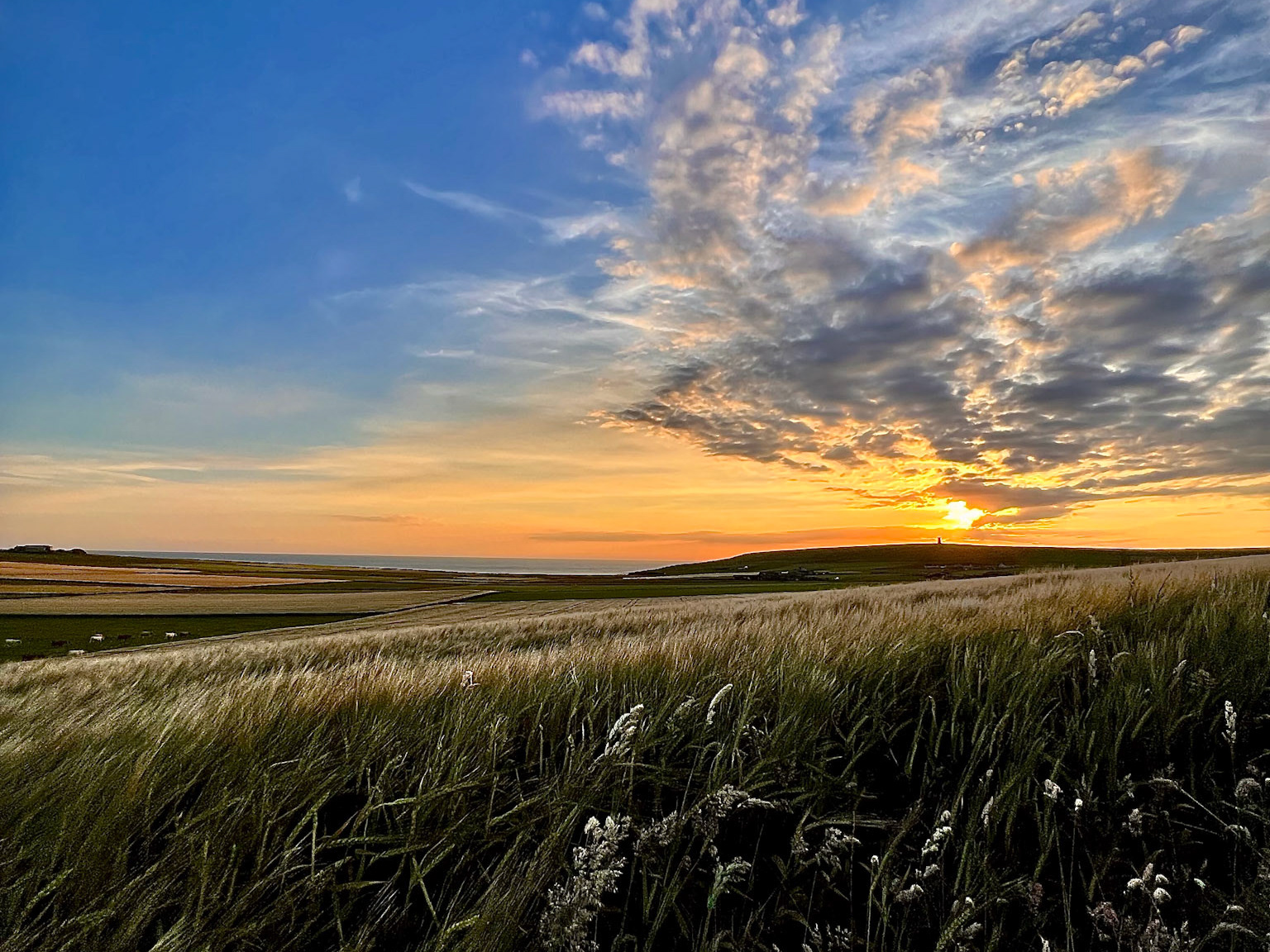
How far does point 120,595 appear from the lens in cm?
9638

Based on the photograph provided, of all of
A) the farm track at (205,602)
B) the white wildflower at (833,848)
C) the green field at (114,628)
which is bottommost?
the green field at (114,628)

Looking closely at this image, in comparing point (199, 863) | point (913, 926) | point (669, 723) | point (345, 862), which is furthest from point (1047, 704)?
point (199, 863)

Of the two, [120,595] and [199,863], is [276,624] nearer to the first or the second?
[120,595]

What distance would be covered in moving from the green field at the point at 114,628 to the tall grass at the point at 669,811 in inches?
2005

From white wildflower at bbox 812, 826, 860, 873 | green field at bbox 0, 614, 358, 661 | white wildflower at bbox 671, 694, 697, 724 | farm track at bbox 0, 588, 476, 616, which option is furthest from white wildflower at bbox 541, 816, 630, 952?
farm track at bbox 0, 588, 476, 616

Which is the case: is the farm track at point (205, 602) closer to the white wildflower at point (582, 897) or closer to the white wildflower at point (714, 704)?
the white wildflower at point (714, 704)

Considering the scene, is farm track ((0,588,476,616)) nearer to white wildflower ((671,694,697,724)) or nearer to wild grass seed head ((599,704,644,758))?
white wildflower ((671,694,697,724))

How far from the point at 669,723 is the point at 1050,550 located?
231m

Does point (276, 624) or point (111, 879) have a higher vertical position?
point (111, 879)

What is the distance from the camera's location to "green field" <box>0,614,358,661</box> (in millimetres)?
46406

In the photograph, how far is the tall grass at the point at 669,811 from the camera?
197 centimetres

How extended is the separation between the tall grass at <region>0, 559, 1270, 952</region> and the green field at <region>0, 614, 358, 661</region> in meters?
50.9

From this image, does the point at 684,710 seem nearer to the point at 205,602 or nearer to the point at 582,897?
the point at 582,897

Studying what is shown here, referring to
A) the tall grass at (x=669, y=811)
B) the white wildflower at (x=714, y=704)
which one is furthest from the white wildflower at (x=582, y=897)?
the white wildflower at (x=714, y=704)
